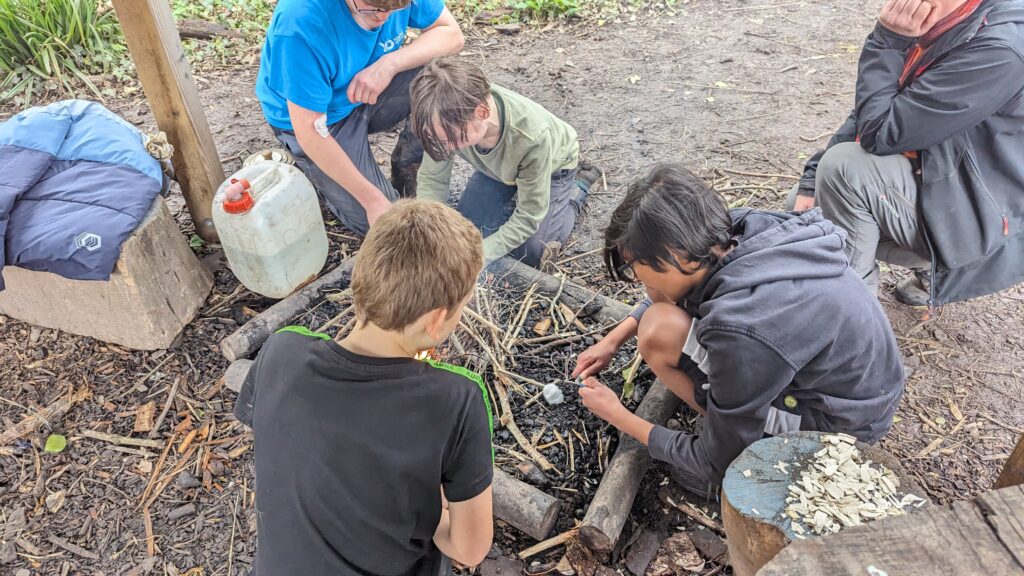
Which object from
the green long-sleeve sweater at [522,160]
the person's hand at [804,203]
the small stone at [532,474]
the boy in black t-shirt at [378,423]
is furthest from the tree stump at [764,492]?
the green long-sleeve sweater at [522,160]

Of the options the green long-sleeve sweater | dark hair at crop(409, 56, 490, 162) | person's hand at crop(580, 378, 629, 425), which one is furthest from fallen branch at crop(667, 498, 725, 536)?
dark hair at crop(409, 56, 490, 162)

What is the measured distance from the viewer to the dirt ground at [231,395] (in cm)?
279

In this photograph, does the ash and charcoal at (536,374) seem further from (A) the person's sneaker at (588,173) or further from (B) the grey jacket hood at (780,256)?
(A) the person's sneaker at (588,173)

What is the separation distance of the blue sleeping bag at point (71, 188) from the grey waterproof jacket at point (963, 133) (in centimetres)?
356

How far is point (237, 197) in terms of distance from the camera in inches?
129

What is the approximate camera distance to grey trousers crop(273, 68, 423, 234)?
3818mm

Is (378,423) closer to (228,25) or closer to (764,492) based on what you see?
(764,492)

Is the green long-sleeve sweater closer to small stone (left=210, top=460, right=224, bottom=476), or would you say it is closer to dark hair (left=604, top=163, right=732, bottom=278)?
dark hair (left=604, top=163, right=732, bottom=278)

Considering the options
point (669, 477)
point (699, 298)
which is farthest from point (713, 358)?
point (669, 477)

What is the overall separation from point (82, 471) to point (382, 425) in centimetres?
229

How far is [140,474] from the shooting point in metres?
3.01

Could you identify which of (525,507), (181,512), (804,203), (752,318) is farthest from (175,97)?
(804,203)

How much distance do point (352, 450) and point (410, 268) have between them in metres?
0.47

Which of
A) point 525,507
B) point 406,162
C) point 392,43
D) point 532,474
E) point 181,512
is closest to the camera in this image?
point 525,507
